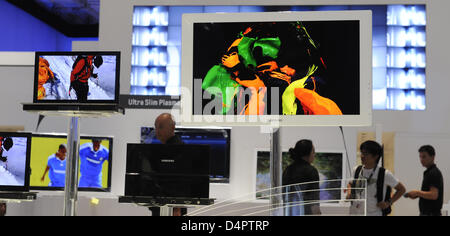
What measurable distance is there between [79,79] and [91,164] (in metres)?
3.74

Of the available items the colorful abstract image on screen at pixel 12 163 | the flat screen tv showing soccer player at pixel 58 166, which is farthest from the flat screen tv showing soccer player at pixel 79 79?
the flat screen tv showing soccer player at pixel 58 166

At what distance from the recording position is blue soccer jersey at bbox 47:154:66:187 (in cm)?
545

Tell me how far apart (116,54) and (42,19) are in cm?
1048

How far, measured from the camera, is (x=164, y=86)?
6297 millimetres

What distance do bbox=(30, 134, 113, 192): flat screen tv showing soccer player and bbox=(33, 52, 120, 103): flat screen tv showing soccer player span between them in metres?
3.29

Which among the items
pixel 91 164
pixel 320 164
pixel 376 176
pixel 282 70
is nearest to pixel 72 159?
pixel 282 70

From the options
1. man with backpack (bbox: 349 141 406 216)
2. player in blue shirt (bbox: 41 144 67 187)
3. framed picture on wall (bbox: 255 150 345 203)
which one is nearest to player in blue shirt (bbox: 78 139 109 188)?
player in blue shirt (bbox: 41 144 67 187)

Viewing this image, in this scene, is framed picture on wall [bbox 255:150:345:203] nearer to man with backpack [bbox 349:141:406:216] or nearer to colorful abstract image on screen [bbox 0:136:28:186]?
man with backpack [bbox 349:141:406:216]

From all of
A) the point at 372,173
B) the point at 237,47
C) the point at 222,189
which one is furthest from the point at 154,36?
the point at 237,47

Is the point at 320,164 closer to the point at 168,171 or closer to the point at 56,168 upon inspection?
the point at 56,168

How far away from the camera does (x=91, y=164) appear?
18.9 feet

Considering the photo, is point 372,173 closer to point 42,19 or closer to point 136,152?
point 136,152
